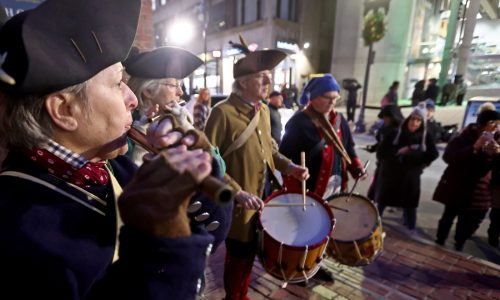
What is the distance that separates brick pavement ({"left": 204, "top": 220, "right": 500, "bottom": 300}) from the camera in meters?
3.10

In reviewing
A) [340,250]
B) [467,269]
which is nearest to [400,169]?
[467,269]

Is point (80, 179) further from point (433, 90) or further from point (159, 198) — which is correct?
point (433, 90)

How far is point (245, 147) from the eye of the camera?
2637 millimetres

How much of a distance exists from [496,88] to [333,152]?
838 cm

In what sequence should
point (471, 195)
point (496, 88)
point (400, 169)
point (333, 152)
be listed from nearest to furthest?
point (333, 152), point (471, 195), point (400, 169), point (496, 88)

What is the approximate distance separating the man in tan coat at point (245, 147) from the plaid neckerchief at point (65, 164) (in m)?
1.56

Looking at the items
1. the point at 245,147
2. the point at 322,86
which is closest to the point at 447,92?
the point at 322,86

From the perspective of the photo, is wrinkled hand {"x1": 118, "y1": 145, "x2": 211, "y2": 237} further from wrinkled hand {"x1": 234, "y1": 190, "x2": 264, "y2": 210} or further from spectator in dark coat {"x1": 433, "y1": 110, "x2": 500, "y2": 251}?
spectator in dark coat {"x1": 433, "y1": 110, "x2": 500, "y2": 251}

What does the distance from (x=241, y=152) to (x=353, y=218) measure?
1.19 m

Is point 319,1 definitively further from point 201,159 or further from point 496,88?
point 201,159

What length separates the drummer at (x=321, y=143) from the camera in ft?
11.3

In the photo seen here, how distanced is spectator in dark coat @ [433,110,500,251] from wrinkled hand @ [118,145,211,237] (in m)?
4.41

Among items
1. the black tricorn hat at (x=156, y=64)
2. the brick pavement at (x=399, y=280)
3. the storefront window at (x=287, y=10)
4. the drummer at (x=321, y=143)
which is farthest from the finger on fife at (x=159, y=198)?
the storefront window at (x=287, y=10)

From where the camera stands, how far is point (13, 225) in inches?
32.8
